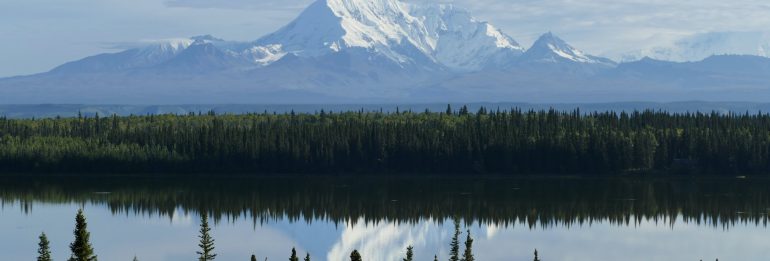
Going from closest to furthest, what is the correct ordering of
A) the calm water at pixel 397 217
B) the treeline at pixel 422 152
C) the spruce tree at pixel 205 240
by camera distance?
1. the spruce tree at pixel 205 240
2. the calm water at pixel 397 217
3. the treeline at pixel 422 152

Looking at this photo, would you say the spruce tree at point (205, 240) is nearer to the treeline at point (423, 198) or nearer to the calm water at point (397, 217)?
the calm water at point (397, 217)

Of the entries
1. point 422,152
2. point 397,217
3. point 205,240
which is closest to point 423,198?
point 397,217

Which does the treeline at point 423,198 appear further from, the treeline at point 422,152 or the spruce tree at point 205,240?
the spruce tree at point 205,240

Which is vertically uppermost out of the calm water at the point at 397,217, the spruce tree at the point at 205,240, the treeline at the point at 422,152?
the spruce tree at the point at 205,240

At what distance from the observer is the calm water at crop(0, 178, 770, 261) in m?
102

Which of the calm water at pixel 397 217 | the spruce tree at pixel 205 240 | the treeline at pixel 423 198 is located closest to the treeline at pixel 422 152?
the treeline at pixel 423 198

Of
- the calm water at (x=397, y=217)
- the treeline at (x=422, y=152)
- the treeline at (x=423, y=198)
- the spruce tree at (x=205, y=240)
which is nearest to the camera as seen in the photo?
the spruce tree at (x=205, y=240)

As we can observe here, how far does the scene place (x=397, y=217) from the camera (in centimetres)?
12438

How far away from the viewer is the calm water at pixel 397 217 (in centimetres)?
10250

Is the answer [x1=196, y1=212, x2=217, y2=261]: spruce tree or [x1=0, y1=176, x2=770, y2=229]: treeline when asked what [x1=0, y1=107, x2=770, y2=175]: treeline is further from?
[x1=196, y1=212, x2=217, y2=261]: spruce tree

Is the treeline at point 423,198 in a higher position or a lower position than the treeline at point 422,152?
lower

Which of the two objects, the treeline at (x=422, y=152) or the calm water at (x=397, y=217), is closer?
the calm water at (x=397, y=217)

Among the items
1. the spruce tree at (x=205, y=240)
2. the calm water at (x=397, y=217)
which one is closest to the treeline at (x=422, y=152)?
the calm water at (x=397, y=217)

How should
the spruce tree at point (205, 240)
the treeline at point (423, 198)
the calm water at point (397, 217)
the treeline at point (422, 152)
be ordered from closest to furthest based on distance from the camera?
the spruce tree at point (205, 240)
the calm water at point (397, 217)
the treeline at point (423, 198)
the treeline at point (422, 152)
